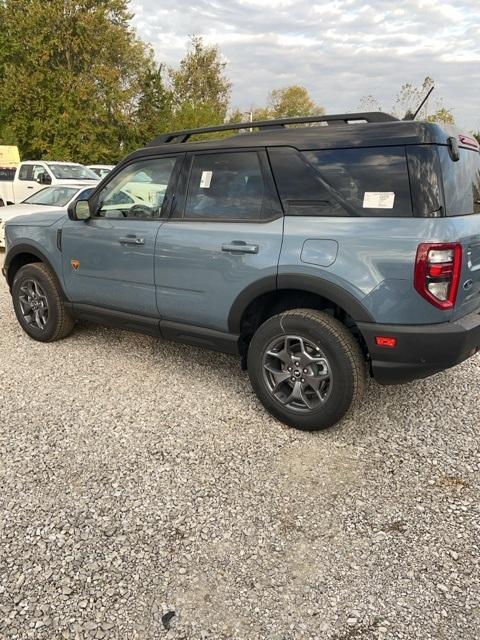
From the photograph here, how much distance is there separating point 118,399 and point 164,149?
1.90 m

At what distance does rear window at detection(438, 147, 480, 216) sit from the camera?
8.70 ft

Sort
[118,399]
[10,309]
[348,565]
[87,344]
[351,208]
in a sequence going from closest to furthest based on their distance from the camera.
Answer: [348,565], [351,208], [118,399], [87,344], [10,309]

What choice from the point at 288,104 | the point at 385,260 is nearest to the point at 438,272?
the point at 385,260

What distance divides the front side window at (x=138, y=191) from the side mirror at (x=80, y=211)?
9 centimetres

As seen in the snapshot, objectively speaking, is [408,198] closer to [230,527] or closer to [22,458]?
[230,527]

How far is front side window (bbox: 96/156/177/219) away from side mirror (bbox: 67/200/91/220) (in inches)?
3.5

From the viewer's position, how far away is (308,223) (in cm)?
294

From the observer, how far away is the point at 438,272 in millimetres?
2572

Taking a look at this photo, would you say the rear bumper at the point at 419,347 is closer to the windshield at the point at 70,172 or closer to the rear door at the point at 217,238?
the rear door at the point at 217,238

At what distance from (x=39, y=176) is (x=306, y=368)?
451 inches

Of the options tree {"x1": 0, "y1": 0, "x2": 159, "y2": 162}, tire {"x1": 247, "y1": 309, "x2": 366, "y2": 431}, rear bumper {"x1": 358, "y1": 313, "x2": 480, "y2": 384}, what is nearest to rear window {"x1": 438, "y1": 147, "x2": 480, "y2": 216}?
rear bumper {"x1": 358, "y1": 313, "x2": 480, "y2": 384}

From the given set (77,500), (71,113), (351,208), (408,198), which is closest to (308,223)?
(351,208)

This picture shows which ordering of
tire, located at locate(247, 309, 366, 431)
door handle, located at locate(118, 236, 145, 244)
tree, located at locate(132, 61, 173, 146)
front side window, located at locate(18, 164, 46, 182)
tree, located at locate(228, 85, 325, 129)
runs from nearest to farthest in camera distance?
tire, located at locate(247, 309, 366, 431) → door handle, located at locate(118, 236, 145, 244) → front side window, located at locate(18, 164, 46, 182) → tree, located at locate(132, 61, 173, 146) → tree, located at locate(228, 85, 325, 129)

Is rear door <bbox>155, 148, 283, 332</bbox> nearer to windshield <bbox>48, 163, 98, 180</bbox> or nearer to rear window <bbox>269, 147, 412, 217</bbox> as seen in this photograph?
rear window <bbox>269, 147, 412, 217</bbox>
